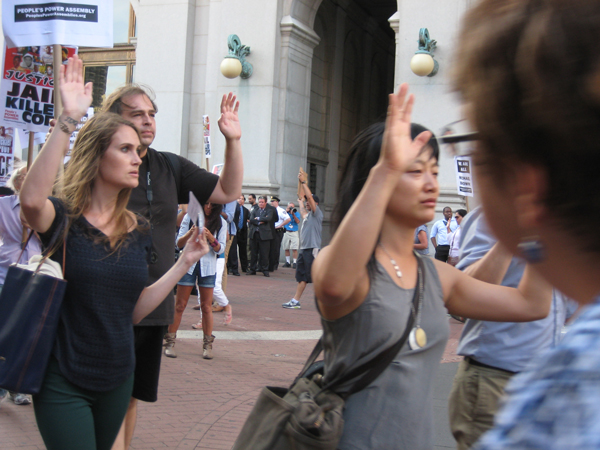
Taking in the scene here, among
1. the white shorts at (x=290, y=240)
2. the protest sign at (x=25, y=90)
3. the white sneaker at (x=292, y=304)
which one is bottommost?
the white sneaker at (x=292, y=304)

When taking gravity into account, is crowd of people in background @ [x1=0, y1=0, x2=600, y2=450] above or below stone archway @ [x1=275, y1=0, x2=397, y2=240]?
below

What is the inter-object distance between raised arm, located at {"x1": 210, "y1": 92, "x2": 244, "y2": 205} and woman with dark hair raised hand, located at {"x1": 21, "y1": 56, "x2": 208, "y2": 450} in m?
0.45

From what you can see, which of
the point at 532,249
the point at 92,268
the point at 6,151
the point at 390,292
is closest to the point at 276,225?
the point at 6,151

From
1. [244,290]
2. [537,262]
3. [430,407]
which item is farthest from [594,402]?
[244,290]

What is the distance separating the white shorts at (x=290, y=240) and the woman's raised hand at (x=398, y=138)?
1783 centimetres

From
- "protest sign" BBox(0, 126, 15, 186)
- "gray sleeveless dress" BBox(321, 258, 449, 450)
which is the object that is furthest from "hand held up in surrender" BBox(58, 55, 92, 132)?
"protest sign" BBox(0, 126, 15, 186)

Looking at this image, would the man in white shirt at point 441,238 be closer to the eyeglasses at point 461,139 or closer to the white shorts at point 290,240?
the white shorts at point 290,240

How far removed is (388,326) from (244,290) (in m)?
12.3

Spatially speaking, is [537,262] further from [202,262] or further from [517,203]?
[202,262]

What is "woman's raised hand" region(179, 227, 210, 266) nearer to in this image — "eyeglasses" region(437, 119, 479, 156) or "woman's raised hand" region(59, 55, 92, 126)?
"woman's raised hand" region(59, 55, 92, 126)

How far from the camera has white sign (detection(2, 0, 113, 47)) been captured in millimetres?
4988

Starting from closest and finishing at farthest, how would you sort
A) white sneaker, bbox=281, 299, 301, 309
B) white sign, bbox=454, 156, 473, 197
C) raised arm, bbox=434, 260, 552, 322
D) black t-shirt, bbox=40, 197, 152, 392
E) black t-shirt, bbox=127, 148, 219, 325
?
raised arm, bbox=434, 260, 552, 322 → black t-shirt, bbox=40, 197, 152, 392 → black t-shirt, bbox=127, 148, 219, 325 → white sign, bbox=454, 156, 473, 197 → white sneaker, bbox=281, 299, 301, 309

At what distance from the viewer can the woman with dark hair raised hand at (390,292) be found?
5.68ft

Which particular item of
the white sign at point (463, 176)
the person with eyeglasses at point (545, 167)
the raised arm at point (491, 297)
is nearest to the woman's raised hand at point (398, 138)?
the raised arm at point (491, 297)
